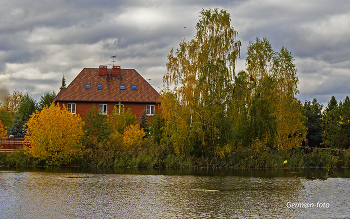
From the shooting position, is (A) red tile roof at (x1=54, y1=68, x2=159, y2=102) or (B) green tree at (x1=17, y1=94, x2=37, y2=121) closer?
(A) red tile roof at (x1=54, y1=68, x2=159, y2=102)

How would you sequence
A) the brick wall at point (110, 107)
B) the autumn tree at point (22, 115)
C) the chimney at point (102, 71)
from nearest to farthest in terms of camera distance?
the autumn tree at point (22, 115) < the brick wall at point (110, 107) < the chimney at point (102, 71)

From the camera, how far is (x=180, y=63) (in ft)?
152

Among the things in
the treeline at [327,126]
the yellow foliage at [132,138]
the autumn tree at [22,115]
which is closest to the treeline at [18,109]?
the autumn tree at [22,115]

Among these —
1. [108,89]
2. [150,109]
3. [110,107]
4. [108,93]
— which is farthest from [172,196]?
[108,89]

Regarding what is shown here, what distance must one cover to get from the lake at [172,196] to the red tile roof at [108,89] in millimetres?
34843

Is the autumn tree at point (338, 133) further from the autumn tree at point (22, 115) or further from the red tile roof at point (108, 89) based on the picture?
the autumn tree at point (22, 115)

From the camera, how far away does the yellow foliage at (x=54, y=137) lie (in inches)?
1810

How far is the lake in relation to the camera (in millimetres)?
21562

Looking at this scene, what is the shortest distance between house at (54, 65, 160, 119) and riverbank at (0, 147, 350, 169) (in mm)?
23242

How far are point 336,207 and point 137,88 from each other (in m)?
55.3

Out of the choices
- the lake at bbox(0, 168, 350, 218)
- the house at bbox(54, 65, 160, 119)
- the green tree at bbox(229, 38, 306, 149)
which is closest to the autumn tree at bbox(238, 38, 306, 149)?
the green tree at bbox(229, 38, 306, 149)

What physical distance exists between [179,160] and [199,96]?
7.50 m

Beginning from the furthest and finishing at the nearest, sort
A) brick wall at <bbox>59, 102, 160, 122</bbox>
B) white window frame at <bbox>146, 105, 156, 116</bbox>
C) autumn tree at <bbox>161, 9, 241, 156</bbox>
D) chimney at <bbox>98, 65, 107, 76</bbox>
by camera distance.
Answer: chimney at <bbox>98, 65, 107, 76</bbox> < white window frame at <bbox>146, 105, 156, 116</bbox> < brick wall at <bbox>59, 102, 160, 122</bbox> < autumn tree at <bbox>161, 9, 241, 156</bbox>

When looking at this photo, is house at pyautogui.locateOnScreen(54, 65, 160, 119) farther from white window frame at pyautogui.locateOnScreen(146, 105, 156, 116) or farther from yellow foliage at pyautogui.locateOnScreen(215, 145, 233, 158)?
yellow foliage at pyautogui.locateOnScreen(215, 145, 233, 158)
